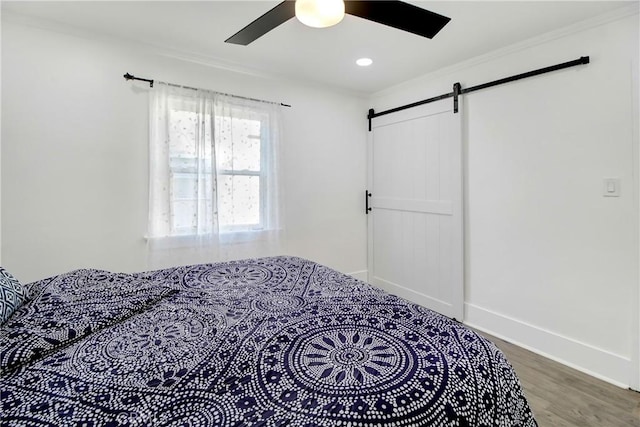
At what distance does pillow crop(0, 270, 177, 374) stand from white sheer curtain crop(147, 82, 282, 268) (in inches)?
46.2

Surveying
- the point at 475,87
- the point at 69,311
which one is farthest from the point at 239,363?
the point at 475,87

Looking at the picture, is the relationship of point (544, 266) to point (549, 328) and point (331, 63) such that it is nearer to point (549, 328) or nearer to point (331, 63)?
point (549, 328)

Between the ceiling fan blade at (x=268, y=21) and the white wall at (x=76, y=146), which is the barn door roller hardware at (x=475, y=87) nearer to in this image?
the white wall at (x=76, y=146)

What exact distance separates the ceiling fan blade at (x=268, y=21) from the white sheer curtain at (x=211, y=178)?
0.99 metres

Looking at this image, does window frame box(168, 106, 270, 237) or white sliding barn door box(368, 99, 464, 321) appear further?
white sliding barn door box(368, 99, 464, 321)

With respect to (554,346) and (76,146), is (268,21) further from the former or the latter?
(554,346)

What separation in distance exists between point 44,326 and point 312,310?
919 millimetres

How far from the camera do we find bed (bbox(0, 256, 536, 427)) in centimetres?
79

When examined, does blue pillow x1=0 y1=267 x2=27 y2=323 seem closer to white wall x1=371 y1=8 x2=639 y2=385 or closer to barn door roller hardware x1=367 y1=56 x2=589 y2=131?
white wall x1=371 y1=8 x2=639 y2=385

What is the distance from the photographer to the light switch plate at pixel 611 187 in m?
2.14

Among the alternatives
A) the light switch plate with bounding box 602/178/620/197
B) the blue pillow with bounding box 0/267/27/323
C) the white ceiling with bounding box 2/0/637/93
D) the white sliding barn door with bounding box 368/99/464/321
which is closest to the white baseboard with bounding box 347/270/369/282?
the white sliding barn door with bounding box 368/99/464/321

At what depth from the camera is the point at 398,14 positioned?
1.68 meters

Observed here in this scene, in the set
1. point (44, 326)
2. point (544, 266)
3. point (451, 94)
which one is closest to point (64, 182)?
point (44, 326)

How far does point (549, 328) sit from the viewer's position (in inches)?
98.6
